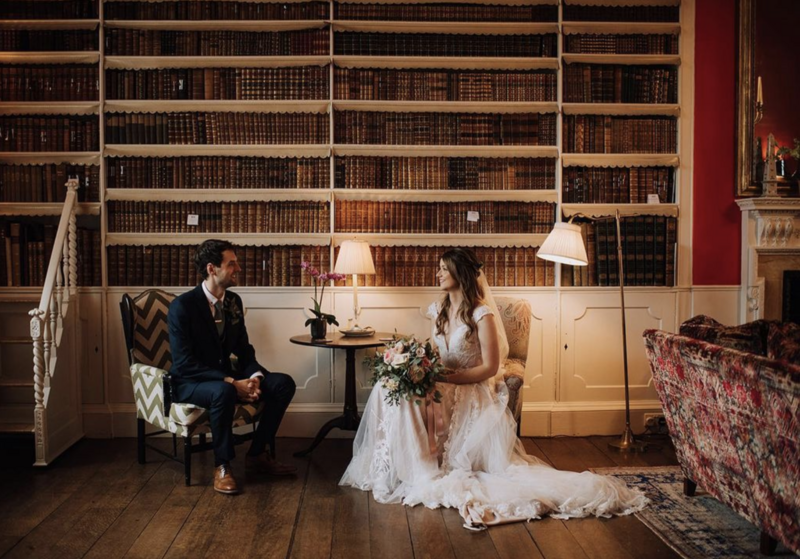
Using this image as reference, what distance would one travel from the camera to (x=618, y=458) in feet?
13.4

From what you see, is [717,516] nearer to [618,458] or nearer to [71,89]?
[618,458]

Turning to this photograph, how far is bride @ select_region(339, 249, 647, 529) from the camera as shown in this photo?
320 cm

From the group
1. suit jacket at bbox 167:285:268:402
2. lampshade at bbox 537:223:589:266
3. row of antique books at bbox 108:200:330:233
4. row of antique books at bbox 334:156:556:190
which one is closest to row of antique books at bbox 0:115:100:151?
row of antique books at bbox 108:200:330:233

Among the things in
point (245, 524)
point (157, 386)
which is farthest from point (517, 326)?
point (157, 386)

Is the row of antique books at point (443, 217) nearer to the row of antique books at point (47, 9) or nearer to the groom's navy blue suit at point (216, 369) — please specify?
the groom's navy blue suit at point (216, 369)

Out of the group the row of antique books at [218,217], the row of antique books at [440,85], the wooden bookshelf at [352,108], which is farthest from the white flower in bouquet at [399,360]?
the row of antique books at [440,85]

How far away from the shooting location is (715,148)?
4.61 m

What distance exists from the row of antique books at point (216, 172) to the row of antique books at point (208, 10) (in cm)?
94

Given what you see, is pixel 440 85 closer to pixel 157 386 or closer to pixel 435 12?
pixel 435 12

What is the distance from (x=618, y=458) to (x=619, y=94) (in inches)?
95.6

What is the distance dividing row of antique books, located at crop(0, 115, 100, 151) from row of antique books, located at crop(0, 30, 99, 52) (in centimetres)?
47

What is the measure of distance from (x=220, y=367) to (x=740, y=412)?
2657mm

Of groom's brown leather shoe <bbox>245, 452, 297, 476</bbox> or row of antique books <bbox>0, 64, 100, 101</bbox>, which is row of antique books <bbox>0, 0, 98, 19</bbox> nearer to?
row of antique books <bbox>0, 64, 100, 101</bbox>

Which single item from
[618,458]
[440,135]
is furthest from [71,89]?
[618,458]
